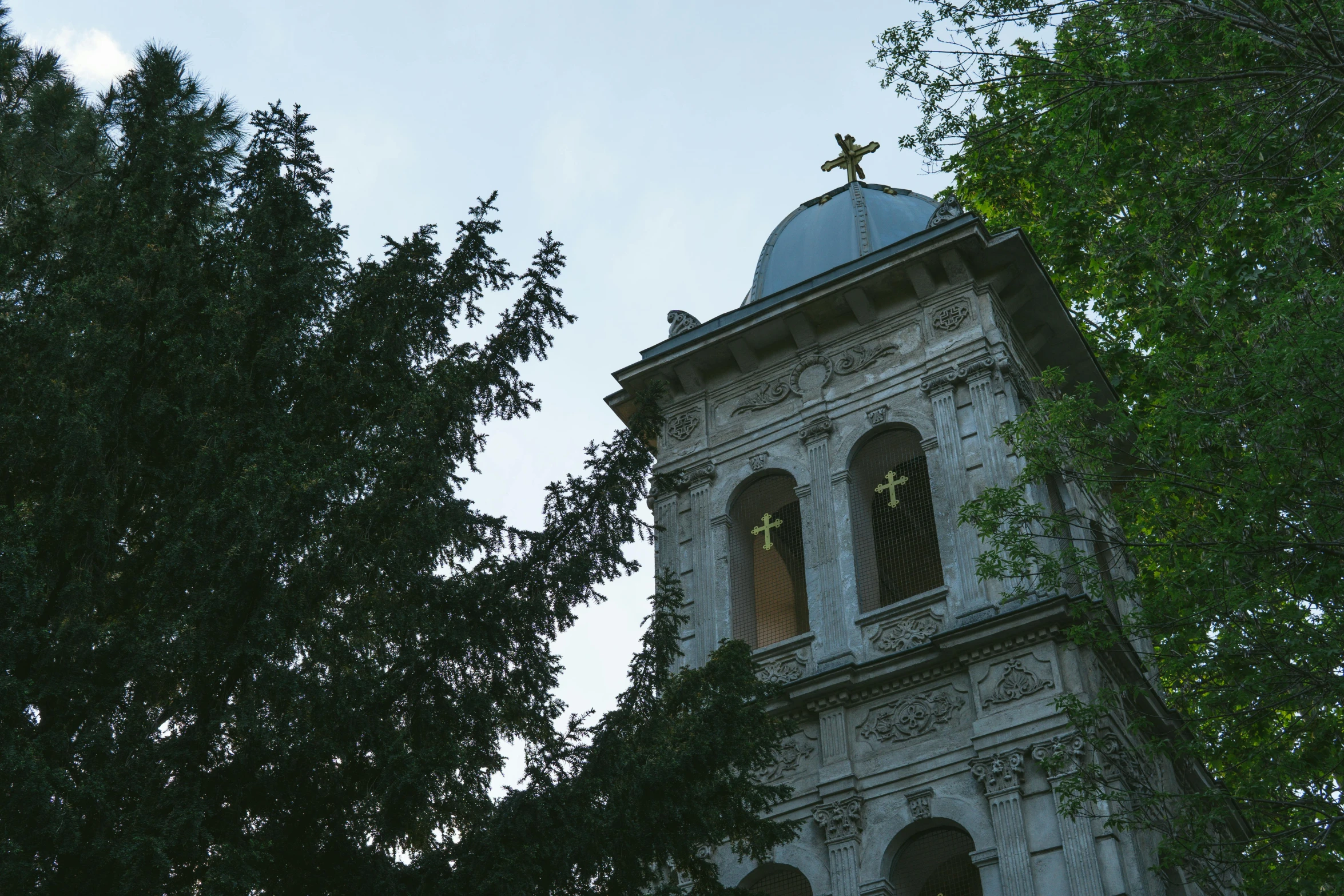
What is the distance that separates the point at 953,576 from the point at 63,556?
10316 mm

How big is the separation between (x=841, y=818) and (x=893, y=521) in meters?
4.09

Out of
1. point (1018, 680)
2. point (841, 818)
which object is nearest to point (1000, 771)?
point (1018, 680)

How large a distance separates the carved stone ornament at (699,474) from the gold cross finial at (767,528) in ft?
3.17

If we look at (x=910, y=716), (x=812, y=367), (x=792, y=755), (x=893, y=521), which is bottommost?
(x=792, y=755)

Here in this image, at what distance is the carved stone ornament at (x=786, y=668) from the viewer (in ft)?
58.1

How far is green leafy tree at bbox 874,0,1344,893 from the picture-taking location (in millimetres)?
11773

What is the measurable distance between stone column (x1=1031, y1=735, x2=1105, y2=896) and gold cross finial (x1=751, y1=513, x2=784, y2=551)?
5133mm

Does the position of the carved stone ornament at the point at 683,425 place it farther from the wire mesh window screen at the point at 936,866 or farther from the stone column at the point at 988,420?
the wire mesh window screen at the point at 936,866

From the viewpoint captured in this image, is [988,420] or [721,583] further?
[721,583]

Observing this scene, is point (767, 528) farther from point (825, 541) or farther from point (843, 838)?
point (843, 838)

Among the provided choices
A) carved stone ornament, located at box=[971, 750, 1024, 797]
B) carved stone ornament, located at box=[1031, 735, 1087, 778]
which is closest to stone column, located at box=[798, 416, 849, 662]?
carved stone ornament, located at box=[971, 750, 1024, 797]

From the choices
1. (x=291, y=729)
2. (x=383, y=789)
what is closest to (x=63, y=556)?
(x=291, y=729)

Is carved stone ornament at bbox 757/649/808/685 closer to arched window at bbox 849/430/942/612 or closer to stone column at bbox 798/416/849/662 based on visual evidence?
stone column at bbox 798/416/849/662

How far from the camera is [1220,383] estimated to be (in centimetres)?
1308
